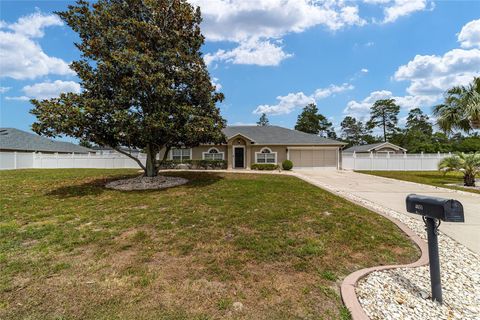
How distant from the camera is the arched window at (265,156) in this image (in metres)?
22.6

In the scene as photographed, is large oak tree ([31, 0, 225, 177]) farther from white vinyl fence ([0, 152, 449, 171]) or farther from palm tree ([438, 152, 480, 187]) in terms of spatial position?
white vinyl fence ([0, 152, 449, 171])

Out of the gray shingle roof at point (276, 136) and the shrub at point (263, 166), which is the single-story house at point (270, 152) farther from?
the shrub at point (263, 166)

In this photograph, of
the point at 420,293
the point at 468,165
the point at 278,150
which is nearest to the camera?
the point at 420,293

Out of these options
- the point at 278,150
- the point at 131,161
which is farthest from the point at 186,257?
the point at 131,161

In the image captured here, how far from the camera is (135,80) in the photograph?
9.20m

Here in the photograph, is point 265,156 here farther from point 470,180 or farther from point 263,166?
point 470,180

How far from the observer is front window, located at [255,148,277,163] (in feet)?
74.2

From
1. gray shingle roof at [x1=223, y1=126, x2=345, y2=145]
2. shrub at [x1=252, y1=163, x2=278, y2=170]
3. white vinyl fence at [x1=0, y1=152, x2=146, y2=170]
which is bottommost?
shrub at [x1=252, y1=163, x2=278, y2=170]

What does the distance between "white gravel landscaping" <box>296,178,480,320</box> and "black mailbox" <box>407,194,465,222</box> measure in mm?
1069

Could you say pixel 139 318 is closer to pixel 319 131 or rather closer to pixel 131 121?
pixel 131 121

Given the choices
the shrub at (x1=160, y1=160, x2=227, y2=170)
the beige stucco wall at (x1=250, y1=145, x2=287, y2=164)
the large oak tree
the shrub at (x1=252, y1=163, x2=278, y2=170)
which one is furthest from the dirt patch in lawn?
the beige stucco wall at (x1=250, y1=145, x2=287, y2=164)

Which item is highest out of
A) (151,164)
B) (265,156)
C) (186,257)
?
(265,156)

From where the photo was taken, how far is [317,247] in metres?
4.22

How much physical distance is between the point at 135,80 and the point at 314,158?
18.1 meters
